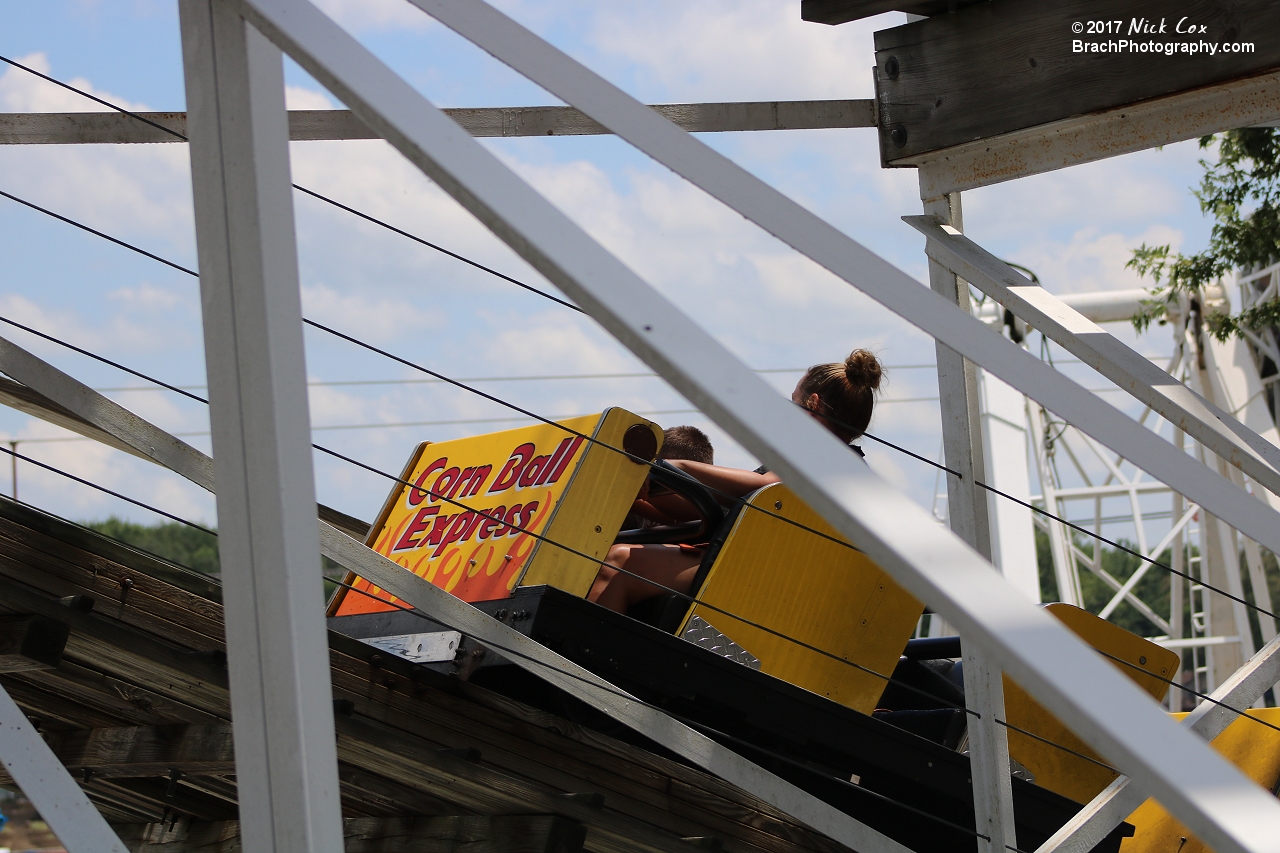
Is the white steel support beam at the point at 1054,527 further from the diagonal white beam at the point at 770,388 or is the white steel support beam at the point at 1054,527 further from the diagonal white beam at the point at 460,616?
the diagonal white beam at the point at 770,388

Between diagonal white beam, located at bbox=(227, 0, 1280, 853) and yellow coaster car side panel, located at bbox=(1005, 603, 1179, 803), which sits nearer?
diagonal white beam, located at bbox=(227, 0, 1280, 853)

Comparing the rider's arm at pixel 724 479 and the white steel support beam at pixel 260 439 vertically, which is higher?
the rider's arm at pixel 724 479

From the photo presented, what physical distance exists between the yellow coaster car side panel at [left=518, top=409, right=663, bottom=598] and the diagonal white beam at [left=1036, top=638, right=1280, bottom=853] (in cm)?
124

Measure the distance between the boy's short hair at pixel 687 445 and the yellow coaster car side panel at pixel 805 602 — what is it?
1139 millimetres

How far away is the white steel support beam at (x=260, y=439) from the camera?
158cm

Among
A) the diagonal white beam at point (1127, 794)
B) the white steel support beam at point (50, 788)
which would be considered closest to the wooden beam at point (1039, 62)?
the diagonal white beam at point (1127, 794)

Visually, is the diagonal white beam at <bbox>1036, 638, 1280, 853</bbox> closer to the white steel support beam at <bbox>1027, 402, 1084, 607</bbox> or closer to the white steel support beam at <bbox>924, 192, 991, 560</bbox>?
the white steel support beam at <bbox>924, 192, 991, 560</bbox>

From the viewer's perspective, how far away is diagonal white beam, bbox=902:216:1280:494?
2840 millimetres

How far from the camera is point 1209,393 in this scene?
43.4ft

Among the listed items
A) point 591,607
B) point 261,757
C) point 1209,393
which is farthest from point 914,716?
point 1209,393

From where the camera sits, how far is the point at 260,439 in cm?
161

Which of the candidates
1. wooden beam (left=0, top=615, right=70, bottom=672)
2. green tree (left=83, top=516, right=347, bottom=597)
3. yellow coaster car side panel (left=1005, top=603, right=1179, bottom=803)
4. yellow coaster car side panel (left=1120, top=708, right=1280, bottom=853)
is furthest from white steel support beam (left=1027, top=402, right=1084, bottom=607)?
green tree (left=83, top=516, right=347, bottom=597)

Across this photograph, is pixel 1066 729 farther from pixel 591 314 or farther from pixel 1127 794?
pixel 591 314

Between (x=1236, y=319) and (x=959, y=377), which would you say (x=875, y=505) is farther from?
(x=1236, y=319)
